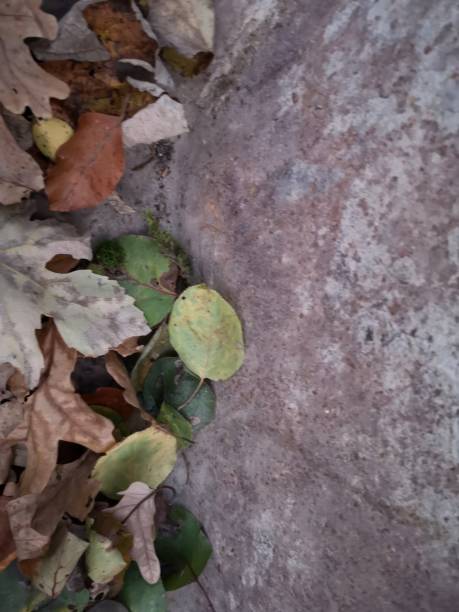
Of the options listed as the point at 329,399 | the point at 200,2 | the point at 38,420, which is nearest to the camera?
the point at 329,399

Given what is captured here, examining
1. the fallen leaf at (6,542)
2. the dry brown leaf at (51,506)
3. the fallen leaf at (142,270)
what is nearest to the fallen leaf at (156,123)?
the fallen leaf at (142,270)

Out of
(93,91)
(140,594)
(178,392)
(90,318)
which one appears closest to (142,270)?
(90,318)

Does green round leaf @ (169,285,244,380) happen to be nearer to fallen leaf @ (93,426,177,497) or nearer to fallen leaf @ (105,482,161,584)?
fallen leaf @ (93,426,177,497)

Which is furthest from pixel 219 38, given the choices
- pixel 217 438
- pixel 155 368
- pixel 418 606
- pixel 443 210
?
pixel 418 606

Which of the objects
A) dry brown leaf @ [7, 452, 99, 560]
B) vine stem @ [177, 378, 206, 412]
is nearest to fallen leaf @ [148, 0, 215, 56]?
vine stem @ [177, 378, 206, 412]

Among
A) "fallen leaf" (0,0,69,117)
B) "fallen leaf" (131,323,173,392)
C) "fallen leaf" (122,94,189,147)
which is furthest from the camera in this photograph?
"fallen leaf" (131,323,173,392)

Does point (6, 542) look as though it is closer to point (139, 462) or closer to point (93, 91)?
point (139, 462)

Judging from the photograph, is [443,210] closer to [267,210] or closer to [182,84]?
[267,210]
